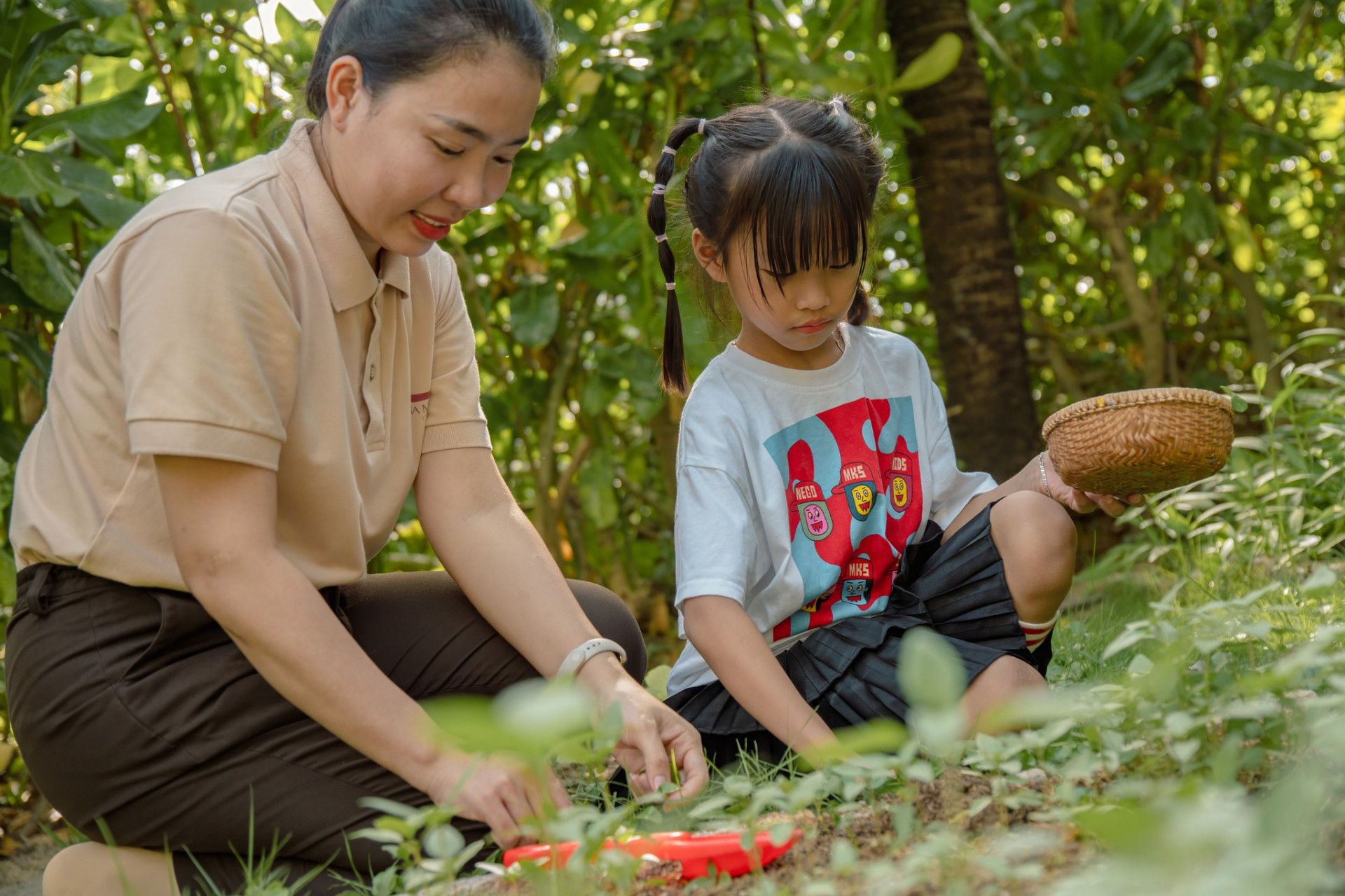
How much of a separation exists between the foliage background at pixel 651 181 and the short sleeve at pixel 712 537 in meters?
0.40

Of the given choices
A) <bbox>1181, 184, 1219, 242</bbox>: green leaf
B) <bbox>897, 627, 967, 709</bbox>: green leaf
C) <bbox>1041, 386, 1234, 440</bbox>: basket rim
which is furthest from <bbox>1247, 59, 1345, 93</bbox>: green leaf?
<bbox>897, 627, 967, 709</bbox>: green leaf

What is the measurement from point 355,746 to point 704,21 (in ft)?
6.31

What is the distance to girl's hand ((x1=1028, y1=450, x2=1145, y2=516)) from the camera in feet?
5.69

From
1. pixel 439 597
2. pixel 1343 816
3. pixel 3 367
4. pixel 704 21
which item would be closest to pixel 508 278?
pixel 704 21

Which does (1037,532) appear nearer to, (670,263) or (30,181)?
(670,263)

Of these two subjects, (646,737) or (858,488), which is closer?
(646,737)

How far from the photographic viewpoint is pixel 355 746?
140cm

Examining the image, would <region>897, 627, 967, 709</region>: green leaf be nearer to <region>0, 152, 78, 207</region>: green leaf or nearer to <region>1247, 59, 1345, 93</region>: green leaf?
<region>0, 152, 78, 207</region>: green leaf

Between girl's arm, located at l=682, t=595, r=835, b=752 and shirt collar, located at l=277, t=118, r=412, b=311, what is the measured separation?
24.4 inches

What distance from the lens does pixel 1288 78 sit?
10.5ft

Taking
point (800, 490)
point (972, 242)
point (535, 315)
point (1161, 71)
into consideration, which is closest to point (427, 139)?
point (800, 490)

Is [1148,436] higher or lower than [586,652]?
higher

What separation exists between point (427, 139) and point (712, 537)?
668mm

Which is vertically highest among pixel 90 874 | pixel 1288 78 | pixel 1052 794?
pixel 1288 78
